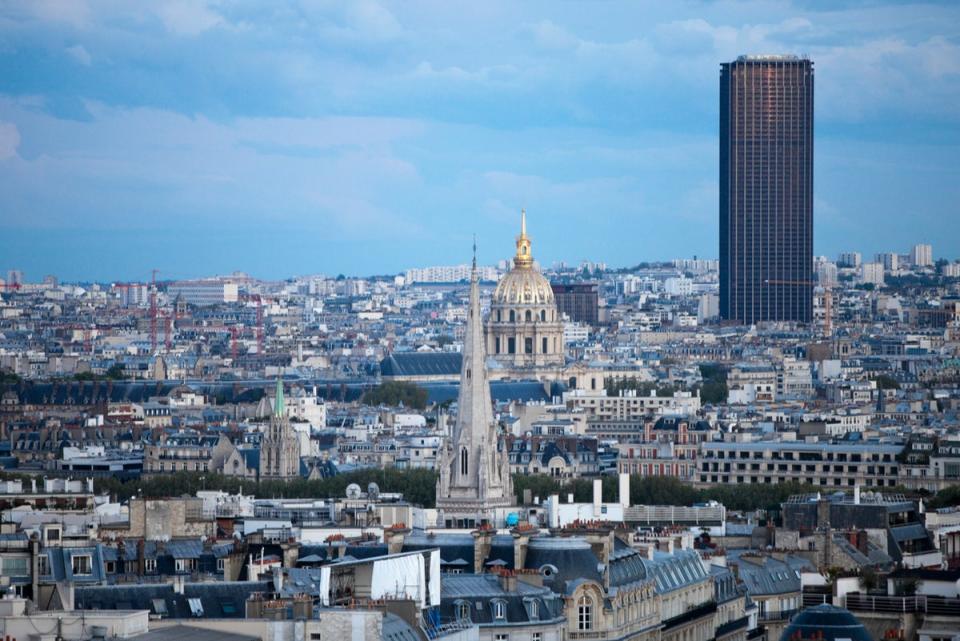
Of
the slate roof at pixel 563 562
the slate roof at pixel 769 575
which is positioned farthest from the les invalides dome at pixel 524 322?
the slate roof at pixel 563 562

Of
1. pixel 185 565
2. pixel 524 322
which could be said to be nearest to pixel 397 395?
pixel 524 322

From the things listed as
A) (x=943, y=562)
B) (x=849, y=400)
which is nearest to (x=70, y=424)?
(x=849, y=400)

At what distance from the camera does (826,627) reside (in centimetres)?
4144

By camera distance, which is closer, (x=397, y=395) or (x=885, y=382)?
(x=397, y=395)

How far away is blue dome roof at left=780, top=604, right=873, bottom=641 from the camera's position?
135 ft

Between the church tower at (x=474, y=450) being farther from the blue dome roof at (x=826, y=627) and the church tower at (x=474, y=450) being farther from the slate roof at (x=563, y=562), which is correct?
the blue dome roof at (x=826, y=627)

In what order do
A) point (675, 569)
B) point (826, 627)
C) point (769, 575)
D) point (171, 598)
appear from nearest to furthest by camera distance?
point (826, 627) → point (171, 598) → point (675, 569) → point (769, 575)

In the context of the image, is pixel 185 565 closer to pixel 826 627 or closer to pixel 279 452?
pixel 826 627

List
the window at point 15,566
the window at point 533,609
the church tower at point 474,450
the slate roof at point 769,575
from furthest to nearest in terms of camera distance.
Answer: the church tower at point 474,450, the slate roof at point 769,575, the window at point 15,566, the window at point 533,609

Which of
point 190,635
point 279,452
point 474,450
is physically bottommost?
point 190,635

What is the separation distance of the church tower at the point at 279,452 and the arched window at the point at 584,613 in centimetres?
6444

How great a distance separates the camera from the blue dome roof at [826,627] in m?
41.2

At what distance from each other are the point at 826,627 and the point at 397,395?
13737cm

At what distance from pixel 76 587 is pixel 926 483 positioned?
2374 inches
